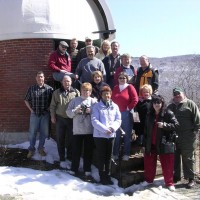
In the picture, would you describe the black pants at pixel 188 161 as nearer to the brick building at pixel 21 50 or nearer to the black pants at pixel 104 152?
the black pants at pixel 104 152

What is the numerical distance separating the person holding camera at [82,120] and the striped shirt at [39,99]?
38.3 inches

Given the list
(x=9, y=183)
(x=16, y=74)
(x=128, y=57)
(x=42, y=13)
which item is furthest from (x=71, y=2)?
(x=9, y=183)

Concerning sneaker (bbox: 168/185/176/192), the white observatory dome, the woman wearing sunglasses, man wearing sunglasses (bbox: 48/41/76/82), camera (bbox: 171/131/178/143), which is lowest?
sneaker (bbox: 168/185/176/192)

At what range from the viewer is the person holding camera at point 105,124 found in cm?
642

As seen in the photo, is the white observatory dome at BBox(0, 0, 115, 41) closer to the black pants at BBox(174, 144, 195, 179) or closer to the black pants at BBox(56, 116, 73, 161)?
the black pants at BBox(56, 116, 73, 161)

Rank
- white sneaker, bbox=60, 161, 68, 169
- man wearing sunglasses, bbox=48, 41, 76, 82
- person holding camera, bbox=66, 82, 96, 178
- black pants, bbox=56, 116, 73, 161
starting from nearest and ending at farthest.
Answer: person holding camera, bbox=66, 82, 96, 178, black pants, bbox=56, 116, 73, 161, white sneaker, bbox=60, 161, 68, 169, man wearing sunglasses, bbox=48, 41, 76, 82

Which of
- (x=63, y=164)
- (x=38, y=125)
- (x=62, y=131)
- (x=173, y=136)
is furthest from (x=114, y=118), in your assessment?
(x=38, y=125)

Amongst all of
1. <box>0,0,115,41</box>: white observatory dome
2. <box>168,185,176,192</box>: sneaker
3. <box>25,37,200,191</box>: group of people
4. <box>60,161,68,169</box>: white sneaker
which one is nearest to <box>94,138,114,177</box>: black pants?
<box>25,37,200,191</box>: group of people

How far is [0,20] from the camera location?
31.9 ft

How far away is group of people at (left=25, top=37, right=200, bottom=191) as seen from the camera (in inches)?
257

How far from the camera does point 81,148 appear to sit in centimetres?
689

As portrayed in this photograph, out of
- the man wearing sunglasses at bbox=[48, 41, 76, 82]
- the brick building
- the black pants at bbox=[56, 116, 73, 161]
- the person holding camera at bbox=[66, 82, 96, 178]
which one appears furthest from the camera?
the brick building

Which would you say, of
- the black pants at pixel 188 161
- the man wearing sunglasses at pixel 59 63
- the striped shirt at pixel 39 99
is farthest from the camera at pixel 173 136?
the striped shirt at pixel 39 99

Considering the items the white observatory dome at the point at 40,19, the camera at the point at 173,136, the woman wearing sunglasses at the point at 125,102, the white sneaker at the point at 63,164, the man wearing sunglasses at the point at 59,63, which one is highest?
the white observatory dome at the point at 40,19
